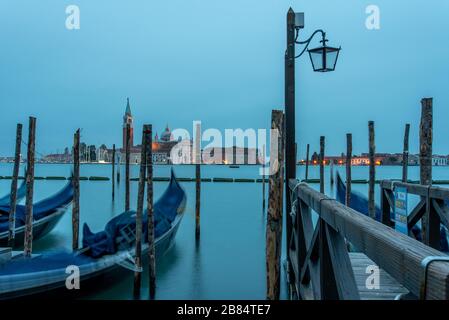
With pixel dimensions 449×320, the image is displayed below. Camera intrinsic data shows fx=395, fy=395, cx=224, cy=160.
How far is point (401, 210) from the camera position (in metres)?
2.99

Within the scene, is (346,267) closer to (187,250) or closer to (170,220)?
(170,220)

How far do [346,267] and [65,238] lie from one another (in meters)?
11.5

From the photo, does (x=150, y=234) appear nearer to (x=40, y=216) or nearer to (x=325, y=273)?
(x=325, y=273)

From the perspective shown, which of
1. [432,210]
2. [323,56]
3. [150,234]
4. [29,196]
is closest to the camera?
[432,210]

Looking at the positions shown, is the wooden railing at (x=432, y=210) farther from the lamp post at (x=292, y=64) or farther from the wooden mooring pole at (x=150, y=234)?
the wooden mooring pole at (x=150, y=234)

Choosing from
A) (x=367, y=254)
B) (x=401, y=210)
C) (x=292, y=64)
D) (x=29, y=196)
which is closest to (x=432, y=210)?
(x=401, y=210)

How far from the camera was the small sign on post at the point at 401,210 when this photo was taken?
115 inches

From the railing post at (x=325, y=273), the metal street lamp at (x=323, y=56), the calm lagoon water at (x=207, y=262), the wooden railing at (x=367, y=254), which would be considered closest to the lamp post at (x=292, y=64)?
the metal street lamp at (x=323, y=56)

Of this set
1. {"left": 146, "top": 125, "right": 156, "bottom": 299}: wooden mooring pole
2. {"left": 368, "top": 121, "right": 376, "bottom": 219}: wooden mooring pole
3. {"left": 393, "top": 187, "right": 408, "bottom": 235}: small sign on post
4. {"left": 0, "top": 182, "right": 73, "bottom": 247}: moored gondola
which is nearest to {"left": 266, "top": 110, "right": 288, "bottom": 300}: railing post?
{"left": 393, "top": 187, "right": 408, "bottom": 235}: small sign on post

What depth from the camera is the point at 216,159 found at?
98000 mm

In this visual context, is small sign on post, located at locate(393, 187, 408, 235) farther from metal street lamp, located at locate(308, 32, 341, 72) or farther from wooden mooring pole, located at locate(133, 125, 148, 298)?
wooden mooring pole, located at locate(133, 125, 148, 298)

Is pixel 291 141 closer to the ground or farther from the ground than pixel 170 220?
farther from the ground
